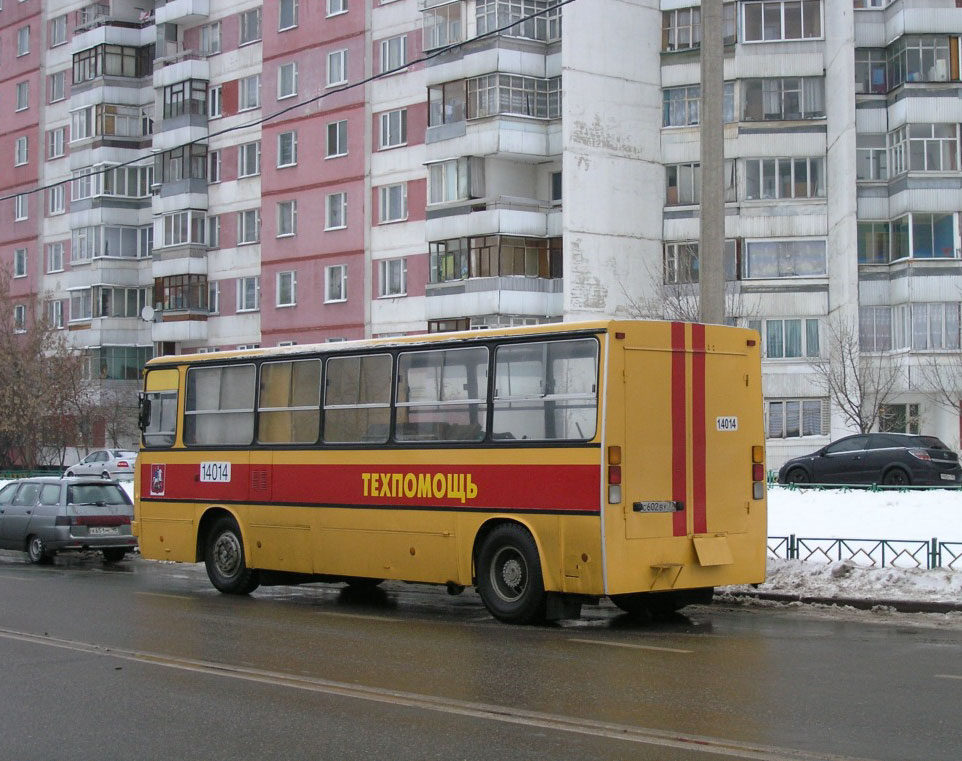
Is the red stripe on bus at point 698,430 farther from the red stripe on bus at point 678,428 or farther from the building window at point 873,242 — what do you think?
the building window at point 873,242

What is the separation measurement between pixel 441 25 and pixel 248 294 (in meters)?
14.4

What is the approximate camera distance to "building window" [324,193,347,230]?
53.9m

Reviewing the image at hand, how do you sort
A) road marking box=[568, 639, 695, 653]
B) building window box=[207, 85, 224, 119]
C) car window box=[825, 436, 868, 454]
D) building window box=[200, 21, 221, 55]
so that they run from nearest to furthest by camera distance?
road marking box=[568, 639, 695, 653], car window box=[825, 436, 868, 454], building window box=[207, 85, 224, 119], building window box=[200, 21, 221, 55]

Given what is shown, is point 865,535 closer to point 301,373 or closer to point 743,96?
point 301,373

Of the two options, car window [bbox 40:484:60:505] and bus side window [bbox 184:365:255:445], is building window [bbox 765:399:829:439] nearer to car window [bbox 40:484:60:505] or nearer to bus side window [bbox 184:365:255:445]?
car window [bbox 40:484:60:505]

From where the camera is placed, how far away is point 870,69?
4884cm


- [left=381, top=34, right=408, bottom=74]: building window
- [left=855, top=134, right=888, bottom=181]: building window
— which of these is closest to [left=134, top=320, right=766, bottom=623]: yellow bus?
[left=855, top=134, right=888, bottom=181]: building window

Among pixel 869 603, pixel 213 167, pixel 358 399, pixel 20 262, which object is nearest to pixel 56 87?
pixel 20 262

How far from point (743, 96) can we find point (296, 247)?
18283 millimetres

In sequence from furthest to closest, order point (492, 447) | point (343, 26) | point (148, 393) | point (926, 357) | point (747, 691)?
point (343, 26) < point (926, 357) < point (148, 393) < point (492, 447) < point (747, 691)

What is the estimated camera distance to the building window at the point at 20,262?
2726 inches

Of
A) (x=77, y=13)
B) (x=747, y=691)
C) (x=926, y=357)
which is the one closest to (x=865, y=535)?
(x=747, y=691)

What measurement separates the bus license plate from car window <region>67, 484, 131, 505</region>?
605 centimetres

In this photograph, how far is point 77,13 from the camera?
67625 millimetres
